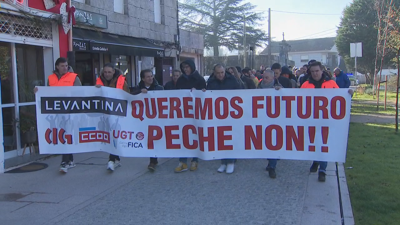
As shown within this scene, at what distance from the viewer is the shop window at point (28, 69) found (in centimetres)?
779

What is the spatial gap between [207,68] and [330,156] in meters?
41.0

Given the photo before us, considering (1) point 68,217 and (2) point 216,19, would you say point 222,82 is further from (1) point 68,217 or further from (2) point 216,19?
(2) point 216,19

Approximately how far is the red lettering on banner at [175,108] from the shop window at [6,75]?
351 cm

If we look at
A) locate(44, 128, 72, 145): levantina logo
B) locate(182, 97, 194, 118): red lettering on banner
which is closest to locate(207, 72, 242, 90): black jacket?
locate(182, 97, 194, 118): red lettering on banner

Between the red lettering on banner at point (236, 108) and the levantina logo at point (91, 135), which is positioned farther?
the levantina logo at point (91, 135)

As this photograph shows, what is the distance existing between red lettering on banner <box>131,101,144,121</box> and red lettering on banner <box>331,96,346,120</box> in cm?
294

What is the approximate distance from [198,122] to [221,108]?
1.39ft

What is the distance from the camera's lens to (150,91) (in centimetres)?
619

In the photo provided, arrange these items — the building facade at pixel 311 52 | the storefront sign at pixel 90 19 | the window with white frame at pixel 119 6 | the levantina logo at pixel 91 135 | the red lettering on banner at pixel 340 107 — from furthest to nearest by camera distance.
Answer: the building facade at pixel 311 52, the window with white frame at pixel 119 6, the storefront sign at pixel 90 19, the levantina logo at pixel 91 135, the red lettering on banner at pixel 340 107

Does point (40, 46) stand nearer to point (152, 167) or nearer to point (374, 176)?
point (152, 167)

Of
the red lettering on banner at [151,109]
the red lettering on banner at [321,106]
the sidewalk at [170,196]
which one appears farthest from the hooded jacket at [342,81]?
the red lettering on banner at [151,109]

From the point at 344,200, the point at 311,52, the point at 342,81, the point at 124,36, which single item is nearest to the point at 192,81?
the point at 344,200

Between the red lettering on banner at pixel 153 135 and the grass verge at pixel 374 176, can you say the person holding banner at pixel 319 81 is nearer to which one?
the grass verge at pixel 374 176

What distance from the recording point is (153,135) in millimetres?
6152
